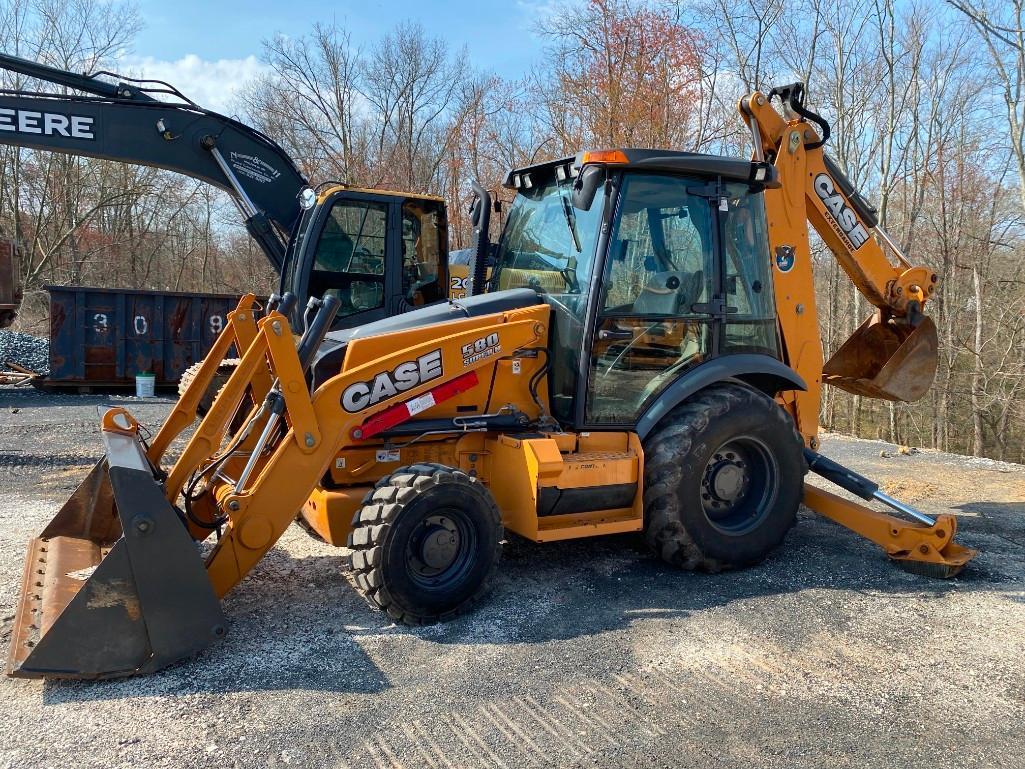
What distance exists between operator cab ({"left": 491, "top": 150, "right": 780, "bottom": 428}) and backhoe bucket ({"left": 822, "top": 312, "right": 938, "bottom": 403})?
180 cm

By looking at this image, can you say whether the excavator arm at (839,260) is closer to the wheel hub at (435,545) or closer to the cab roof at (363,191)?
the wheel hub at (435,545)

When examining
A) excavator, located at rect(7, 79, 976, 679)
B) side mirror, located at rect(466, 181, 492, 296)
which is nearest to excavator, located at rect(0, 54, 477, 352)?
side mirror, located at rect(466, 181, 492, 296)

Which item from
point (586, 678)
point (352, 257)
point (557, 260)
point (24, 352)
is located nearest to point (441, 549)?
point (586, 678)

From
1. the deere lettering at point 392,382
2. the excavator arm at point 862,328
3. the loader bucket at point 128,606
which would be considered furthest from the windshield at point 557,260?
the loader bucket at point 128,606

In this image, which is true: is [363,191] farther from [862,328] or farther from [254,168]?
[862,328]

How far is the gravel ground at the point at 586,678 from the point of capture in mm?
2852

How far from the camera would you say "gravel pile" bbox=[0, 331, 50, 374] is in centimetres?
1530

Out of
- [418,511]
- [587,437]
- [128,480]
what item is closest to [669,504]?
[587,437]

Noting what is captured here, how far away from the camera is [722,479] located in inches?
189

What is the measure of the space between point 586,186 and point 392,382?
4.84ft

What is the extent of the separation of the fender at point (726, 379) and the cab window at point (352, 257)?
410cm

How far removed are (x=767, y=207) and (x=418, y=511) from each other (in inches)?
129

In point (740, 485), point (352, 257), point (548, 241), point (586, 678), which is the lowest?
point (586, 678)

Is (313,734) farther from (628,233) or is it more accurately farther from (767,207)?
(767,207)
